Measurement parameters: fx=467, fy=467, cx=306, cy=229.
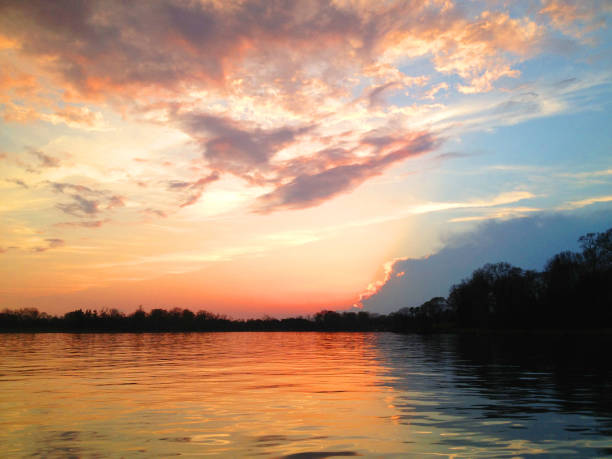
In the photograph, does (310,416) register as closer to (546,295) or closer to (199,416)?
(199,416)

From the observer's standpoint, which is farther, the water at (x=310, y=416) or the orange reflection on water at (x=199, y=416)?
the orange reflection on water at (x=199, y=416)

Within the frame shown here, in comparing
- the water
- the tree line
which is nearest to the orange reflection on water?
the water

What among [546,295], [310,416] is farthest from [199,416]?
[546,295]

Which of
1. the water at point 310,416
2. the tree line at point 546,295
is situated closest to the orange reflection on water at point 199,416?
the water at point 310,416

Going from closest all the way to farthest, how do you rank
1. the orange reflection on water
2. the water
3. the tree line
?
the water, the orange reflection on water, the tree line

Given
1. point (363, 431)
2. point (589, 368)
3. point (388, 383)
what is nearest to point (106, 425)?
point (363, 431)

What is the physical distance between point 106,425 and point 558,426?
1588 cm

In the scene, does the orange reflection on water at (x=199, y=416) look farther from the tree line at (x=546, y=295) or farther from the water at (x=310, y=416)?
the tree line at (x=546, y=295)

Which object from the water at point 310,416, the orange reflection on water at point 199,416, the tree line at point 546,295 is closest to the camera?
the water at point 310,416

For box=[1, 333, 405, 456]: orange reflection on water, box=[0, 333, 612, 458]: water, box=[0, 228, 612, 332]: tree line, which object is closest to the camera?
box=[0, 333, 612, 458]: water

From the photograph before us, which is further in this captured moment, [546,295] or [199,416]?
[546,295]

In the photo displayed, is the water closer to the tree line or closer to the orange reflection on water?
the orange reflection on water

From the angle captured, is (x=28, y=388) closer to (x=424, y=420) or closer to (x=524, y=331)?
(x=424, y=420)

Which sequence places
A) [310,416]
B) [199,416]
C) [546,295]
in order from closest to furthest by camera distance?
[310,416], [199,416], [546,295]
